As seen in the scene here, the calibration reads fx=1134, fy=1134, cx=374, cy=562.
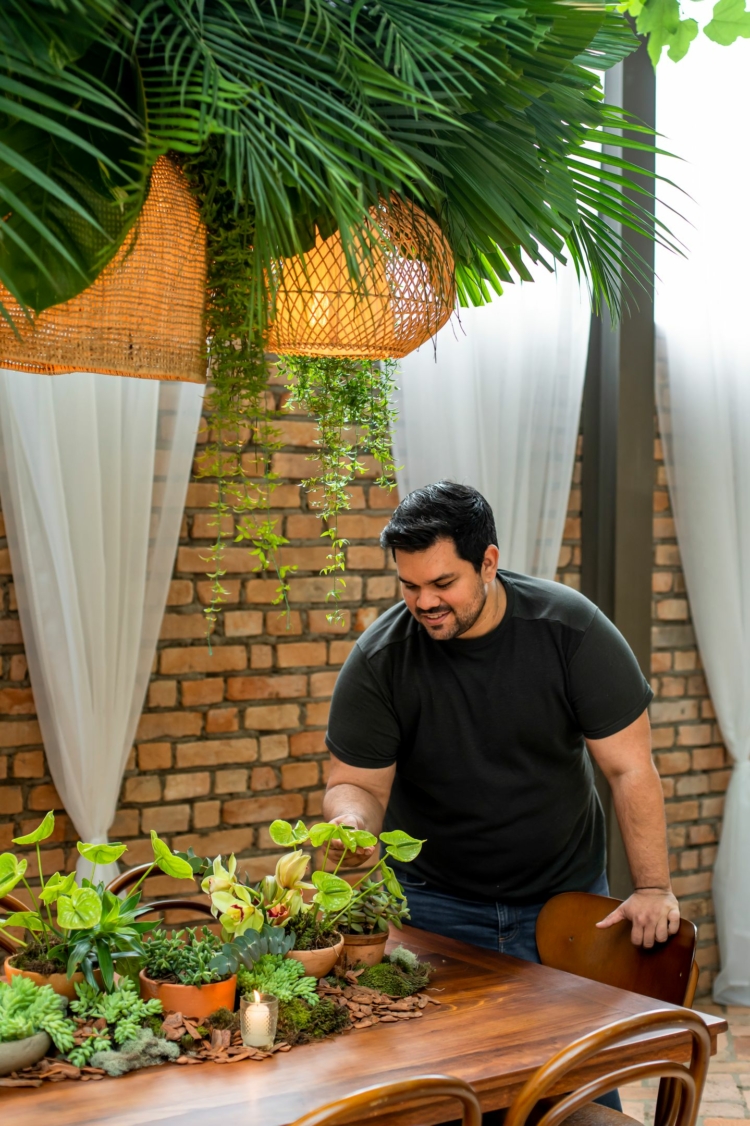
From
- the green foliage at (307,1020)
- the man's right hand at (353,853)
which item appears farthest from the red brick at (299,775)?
the green foliage at (307,1020)

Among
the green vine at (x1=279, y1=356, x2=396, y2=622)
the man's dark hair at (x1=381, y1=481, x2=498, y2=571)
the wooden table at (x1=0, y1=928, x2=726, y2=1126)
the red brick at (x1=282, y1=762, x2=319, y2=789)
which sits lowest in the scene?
the wooden table at (x1=0, y1=928, x2=726, y2=1126)

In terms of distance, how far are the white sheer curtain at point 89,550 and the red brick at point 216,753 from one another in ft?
0.65

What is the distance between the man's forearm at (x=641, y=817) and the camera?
7.23ft

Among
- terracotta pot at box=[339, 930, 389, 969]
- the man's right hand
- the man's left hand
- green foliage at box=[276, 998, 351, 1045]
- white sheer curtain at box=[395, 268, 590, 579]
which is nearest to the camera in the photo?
green foliage at box=[276, 998, 351, 1045]

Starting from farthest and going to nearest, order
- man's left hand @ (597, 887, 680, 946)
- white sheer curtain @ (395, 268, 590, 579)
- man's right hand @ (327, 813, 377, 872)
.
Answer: white sheer curtain @ (395, 268, 590, 579) → man's left hand @ (597, 887, 680, 946) → man's right hand @ (327, 813, 377, 872)

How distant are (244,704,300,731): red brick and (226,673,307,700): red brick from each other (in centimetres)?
3

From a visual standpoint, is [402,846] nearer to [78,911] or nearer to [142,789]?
[78,911]

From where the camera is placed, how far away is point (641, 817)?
2.25 metres

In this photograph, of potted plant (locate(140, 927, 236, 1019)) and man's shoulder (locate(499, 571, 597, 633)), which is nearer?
potted plant (locate(140, 927, 236, 1019))

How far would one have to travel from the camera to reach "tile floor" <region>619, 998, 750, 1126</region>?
2.98 m

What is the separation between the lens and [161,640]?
116 inches

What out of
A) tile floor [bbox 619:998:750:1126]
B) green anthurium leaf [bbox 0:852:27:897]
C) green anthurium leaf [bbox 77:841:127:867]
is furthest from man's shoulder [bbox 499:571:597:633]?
tile floor [bbox 619:998:750:1126]

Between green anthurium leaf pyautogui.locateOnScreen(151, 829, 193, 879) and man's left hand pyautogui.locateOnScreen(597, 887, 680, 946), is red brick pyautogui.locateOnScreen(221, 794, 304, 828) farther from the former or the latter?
green anthurium leaf pyautogui.locateOnScreen(151, 829, 193, 879)

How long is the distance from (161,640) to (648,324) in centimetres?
186
